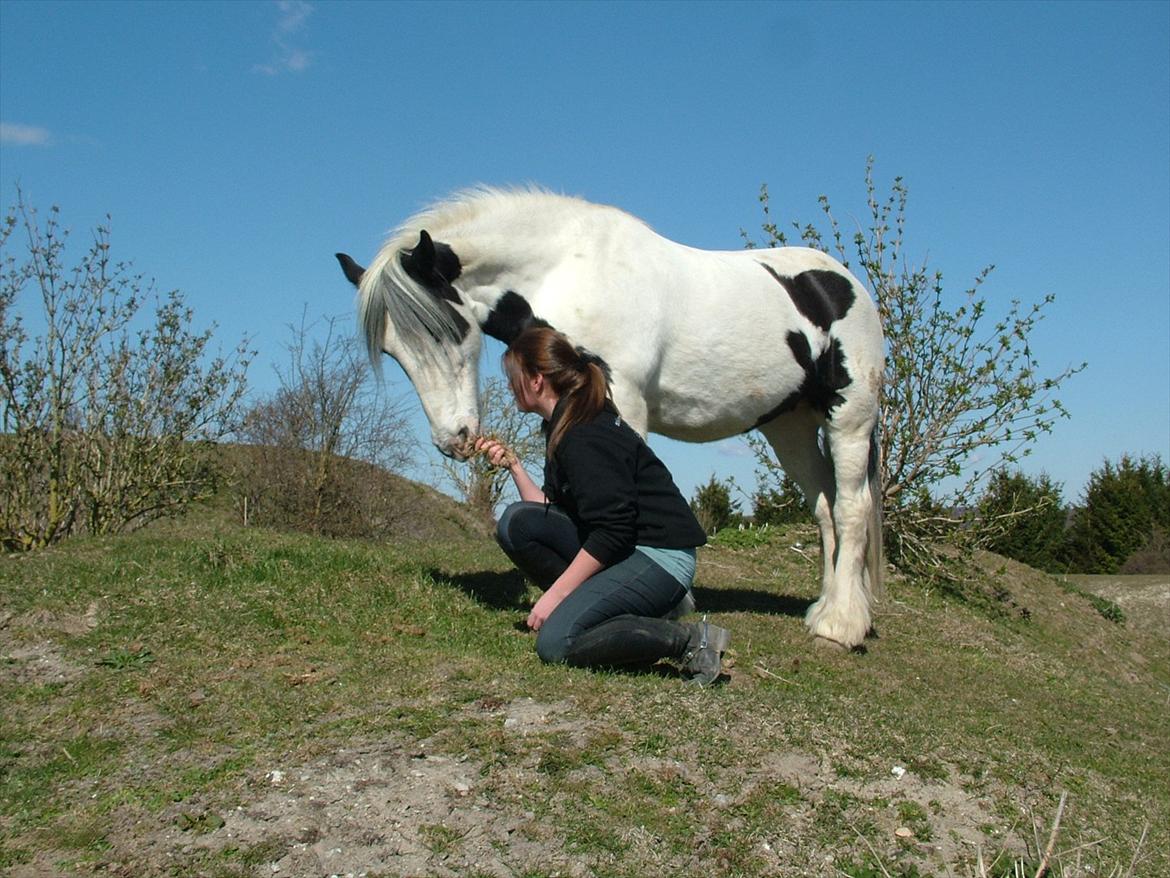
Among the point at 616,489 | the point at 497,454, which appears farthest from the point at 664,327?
the point at 616,489

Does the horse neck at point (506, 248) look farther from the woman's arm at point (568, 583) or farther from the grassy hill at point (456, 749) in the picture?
the woman's arm at point (568, 583)

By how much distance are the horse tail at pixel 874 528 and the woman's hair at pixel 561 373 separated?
10.6ft

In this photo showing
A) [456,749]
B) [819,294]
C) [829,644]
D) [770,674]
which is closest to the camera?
[456,749]

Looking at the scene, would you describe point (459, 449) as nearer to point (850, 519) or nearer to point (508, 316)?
point (508, 316)

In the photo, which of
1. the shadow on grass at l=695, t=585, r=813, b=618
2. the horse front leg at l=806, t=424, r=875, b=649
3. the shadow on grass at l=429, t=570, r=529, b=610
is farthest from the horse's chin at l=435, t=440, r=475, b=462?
the horse front leg at l=806, t=424, r=875, b=649

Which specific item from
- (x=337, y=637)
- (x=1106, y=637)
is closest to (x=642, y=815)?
(x=337, y=637)

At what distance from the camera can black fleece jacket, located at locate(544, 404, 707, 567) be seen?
191 inches

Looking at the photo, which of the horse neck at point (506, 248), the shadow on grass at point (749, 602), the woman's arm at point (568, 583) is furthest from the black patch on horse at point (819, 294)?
the woman's arm at point (568, 583)

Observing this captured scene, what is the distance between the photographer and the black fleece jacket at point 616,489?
15.9 feet

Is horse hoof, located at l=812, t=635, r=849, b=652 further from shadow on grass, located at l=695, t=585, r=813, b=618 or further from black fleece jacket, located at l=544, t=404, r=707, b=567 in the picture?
black fleece jacket, located at l=544, t=404, r=707, b=567

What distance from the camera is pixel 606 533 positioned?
4.87 m

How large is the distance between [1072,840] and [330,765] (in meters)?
2.84

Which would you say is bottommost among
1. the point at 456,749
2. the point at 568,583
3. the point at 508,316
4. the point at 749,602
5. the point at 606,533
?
the point at 456,749

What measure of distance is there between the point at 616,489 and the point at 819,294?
3.21m
